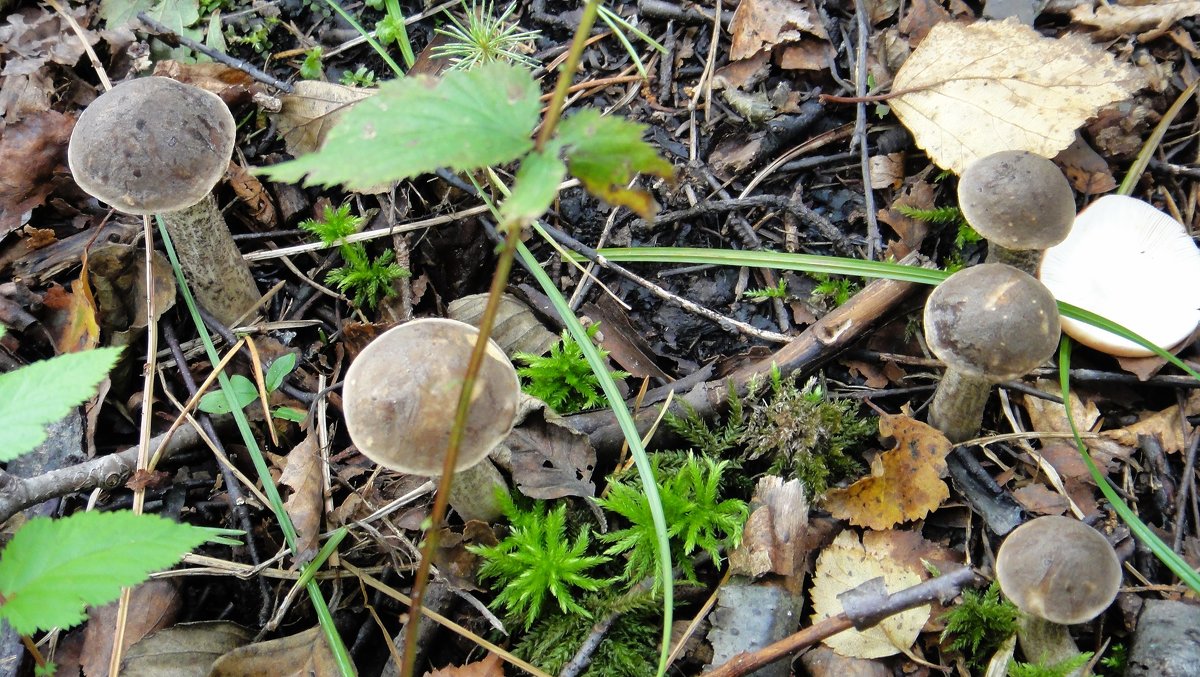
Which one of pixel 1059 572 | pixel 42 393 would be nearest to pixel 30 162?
pixel 42 393

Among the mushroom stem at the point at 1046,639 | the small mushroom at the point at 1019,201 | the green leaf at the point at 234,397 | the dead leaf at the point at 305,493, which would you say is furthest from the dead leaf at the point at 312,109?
the mushroom stem at the point at 1046,639

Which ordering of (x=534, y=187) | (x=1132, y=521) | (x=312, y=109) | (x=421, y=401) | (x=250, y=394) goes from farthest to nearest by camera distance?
(x=312, y=109)
(x=250, y=394)
(x=1132, y=521)
(x=421, y=401)
(x=534, y=187)

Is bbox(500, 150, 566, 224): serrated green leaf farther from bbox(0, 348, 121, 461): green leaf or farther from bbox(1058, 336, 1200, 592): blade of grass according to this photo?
bbox(1058, 336, 1200, 592): blade of grass

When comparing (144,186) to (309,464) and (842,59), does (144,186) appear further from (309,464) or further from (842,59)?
(842,59)

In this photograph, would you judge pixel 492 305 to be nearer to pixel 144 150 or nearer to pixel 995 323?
pixel 995 323

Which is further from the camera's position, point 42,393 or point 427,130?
point 42,393

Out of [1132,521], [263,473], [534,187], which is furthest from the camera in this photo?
[263,473]

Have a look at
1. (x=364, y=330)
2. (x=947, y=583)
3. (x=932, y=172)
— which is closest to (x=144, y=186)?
(x=364, y=330)
